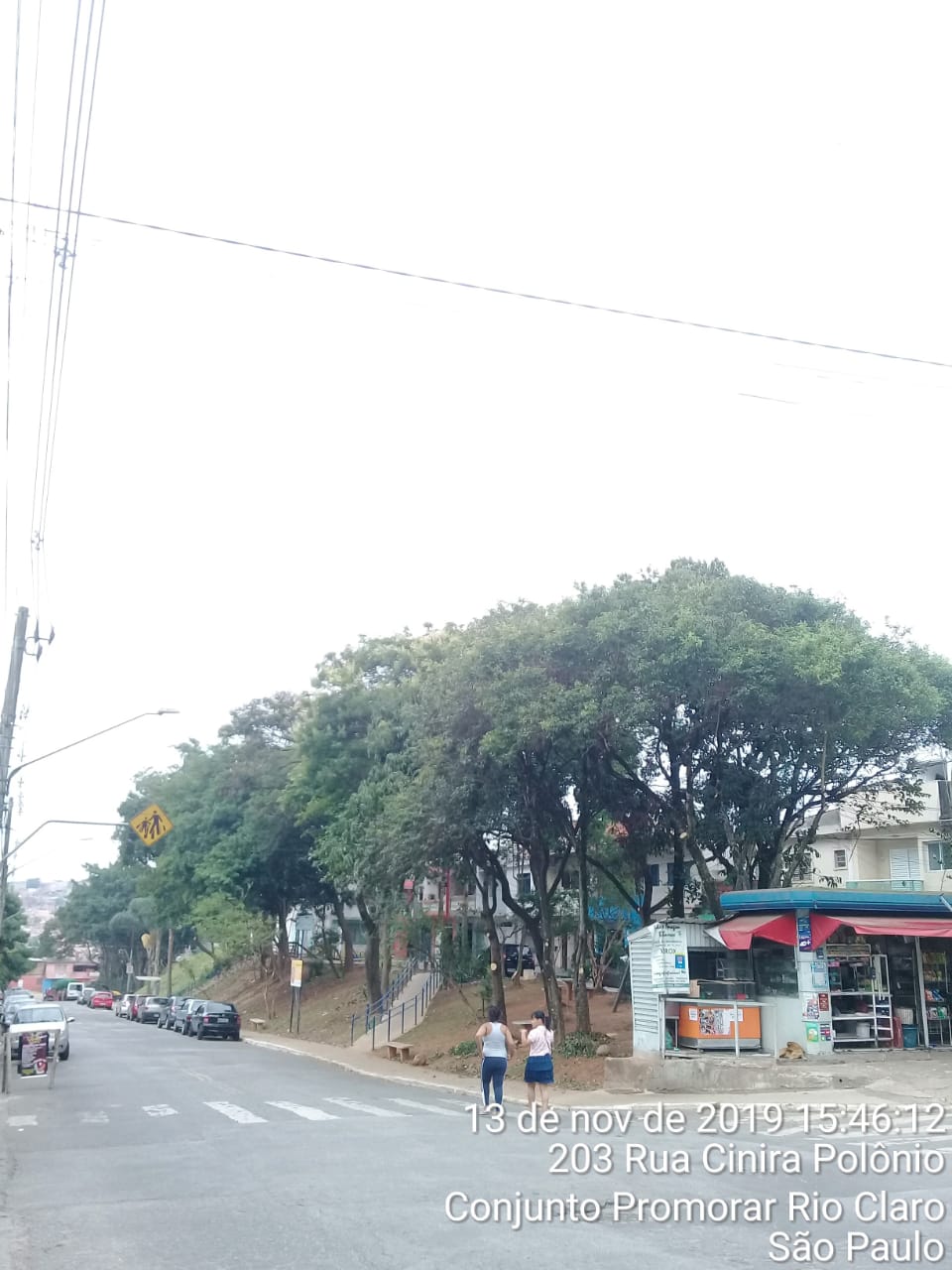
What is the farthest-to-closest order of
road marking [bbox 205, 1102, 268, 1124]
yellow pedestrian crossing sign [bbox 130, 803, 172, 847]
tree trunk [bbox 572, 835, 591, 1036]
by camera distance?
yellow pedestrian crossing sign [bbox 130, 803, 172, 847], tree trunk [bbox 572, 835, 591, 1036], road marking [bbox 205, 1102, 268, 1124]

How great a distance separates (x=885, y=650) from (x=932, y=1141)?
12056mm

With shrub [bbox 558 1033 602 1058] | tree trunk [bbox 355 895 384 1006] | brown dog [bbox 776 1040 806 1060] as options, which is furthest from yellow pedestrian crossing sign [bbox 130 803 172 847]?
brown dog [bbox 776 1040 806 1060]

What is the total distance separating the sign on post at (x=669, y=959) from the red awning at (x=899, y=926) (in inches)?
111

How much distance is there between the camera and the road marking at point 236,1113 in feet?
52.7

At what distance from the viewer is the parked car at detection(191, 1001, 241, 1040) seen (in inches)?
1670

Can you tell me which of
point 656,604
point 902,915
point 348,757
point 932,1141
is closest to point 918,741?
point 902,915

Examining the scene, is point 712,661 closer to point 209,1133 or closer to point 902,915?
point 902,915

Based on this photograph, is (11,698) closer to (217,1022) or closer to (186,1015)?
(217,1022)

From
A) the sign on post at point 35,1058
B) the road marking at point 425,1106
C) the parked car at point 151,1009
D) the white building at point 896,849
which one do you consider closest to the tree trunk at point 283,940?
the parked car at point 151,1009

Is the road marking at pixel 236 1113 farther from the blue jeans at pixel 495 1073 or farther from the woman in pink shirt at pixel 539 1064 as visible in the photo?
the woman in pink shirt at pixel 539 1064

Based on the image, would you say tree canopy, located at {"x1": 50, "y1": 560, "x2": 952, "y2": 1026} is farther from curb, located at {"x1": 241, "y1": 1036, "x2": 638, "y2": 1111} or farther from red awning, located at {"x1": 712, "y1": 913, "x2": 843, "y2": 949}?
curb, located at {"x1": 241, "y1": 1036, "x2": 638, "y2": 1111}

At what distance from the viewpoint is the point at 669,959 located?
21562mm

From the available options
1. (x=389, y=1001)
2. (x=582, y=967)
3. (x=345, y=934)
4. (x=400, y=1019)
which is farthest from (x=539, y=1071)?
(x=345, y=934)

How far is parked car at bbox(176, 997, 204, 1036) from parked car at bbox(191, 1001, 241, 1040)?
1.47 metres
